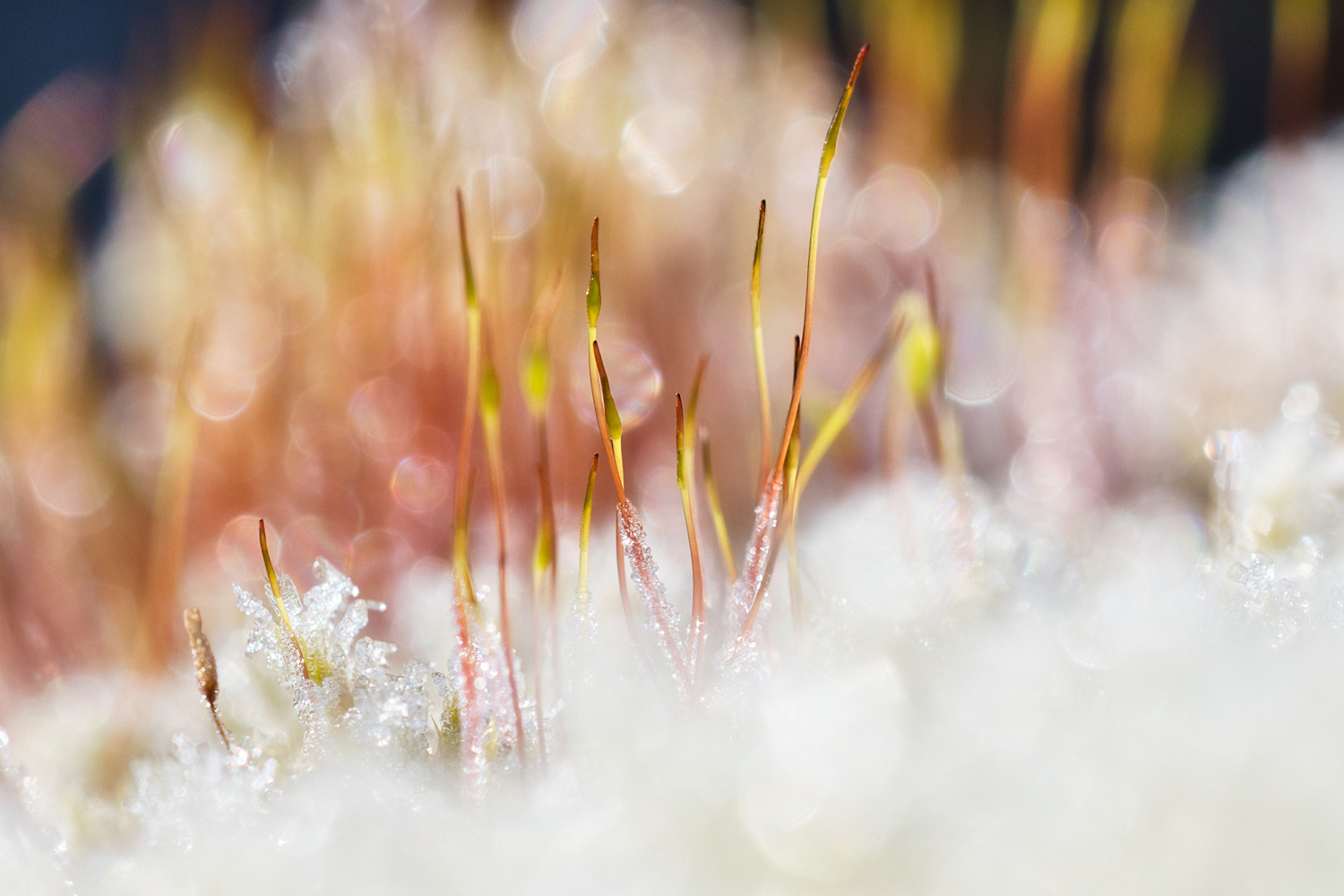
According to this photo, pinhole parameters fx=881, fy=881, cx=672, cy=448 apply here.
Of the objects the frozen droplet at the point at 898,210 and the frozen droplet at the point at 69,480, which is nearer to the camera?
the frozen droplet at the point at 69,480

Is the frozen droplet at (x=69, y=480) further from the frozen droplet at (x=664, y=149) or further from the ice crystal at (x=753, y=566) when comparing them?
the ice crystal at (x=753, y=566)

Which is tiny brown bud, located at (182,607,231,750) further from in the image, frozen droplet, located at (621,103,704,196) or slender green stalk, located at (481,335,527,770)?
frozen droplet, located at (621,103,704,196)

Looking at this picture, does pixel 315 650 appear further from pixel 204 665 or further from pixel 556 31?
pixel 556 31

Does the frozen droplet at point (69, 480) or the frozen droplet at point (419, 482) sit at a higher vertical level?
the frozen droplet at point (69, 480)

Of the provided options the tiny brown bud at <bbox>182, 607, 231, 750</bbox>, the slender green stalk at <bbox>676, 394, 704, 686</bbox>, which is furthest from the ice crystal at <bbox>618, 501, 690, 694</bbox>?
the tiny brown bud at <bbox>182, 607, 231, 750</bbox>

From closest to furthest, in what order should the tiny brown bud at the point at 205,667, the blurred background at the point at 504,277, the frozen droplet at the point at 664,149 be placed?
the tiny brown bud at the point at 205,667 → the blurred background at the point at 504,277 → the frozen droplet at the point at 664,149

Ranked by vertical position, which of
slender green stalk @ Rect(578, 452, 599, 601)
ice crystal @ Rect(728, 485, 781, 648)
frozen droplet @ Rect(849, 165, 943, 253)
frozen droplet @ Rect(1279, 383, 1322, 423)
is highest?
frozen droplet @ Rect(849, 165, 943, 253)

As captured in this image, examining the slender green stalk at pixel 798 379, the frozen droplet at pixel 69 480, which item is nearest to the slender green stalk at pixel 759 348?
the slender green stalk at pixel 798 379

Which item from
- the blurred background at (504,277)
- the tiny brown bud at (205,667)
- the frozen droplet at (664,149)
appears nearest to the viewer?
the tiny brown bud at (205,667)
